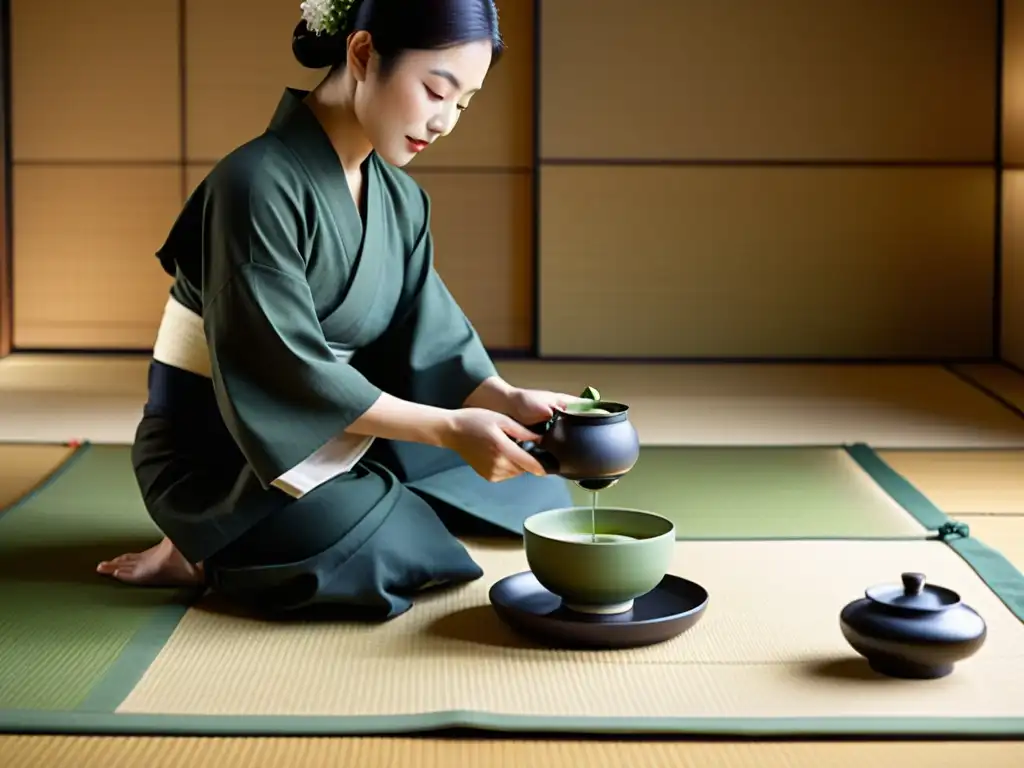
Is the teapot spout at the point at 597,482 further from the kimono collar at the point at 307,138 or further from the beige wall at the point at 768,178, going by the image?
the beige wall at the point at 768,178

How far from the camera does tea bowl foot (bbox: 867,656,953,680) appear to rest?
223 centimetres

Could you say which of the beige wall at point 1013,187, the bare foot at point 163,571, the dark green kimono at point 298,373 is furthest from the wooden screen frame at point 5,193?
the beige wall at point 1013,187

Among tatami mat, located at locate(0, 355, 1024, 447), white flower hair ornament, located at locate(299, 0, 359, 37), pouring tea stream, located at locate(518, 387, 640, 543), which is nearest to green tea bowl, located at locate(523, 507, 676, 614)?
pouring tea stream, located at locate(518, 387, 640, 543)

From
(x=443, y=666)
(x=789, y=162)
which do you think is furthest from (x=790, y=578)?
(x=789, y=162)

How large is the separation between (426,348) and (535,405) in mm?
348

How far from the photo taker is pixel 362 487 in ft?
8.81

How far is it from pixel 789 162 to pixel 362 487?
3391mm

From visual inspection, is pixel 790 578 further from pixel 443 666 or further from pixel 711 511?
pixel 443 666

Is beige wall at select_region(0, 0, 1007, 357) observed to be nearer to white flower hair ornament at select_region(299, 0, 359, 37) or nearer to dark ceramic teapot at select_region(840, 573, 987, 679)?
white flower hair ornament at select_region(299, 0, 359, 37)

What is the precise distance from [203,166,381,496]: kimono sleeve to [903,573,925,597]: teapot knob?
35.2 inches

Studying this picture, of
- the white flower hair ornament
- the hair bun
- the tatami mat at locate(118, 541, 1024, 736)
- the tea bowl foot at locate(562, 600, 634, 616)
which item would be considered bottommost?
the tatami mat at locate(118, 541, 1024, 736)

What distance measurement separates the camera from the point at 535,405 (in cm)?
271

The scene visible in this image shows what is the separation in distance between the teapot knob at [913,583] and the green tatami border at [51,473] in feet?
6.40

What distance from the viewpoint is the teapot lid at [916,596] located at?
7.31 ft
